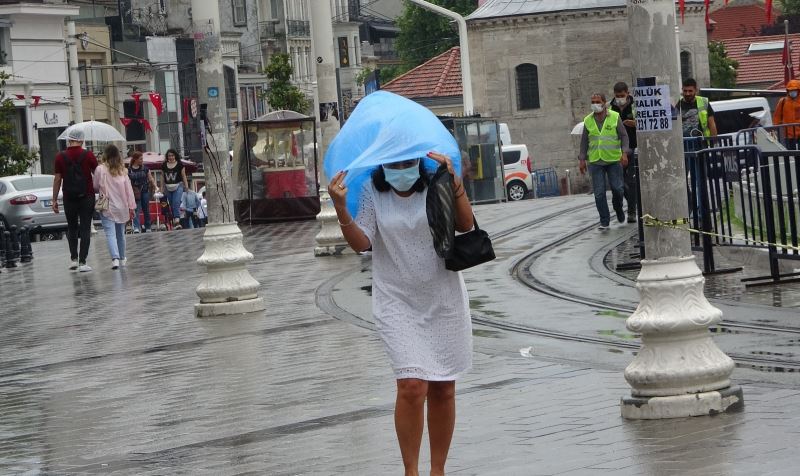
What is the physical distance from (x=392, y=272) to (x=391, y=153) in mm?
506

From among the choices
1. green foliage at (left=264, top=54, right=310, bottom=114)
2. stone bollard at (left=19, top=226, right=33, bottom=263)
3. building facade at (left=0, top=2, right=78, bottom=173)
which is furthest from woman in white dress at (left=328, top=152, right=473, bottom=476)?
green foliage at (left=264, top=54, right=310, bottom=114)

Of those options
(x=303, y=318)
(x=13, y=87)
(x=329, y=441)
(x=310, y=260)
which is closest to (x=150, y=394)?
(x=329, y=441)

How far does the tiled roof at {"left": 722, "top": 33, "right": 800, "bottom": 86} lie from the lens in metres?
85.3

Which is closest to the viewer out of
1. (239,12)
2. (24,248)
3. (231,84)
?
(24,248)

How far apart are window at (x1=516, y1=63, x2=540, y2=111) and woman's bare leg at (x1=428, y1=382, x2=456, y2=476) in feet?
205

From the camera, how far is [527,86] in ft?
227

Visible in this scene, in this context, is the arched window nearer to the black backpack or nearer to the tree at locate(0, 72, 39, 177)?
the tree at locate(0, 72, 39, 177)

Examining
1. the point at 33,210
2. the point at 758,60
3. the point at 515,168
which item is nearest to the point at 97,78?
the point at 515,168

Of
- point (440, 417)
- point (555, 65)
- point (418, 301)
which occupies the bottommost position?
point (440, 417)

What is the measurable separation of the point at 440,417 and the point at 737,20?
102717 millimetres

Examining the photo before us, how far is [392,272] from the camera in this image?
680 centimetres

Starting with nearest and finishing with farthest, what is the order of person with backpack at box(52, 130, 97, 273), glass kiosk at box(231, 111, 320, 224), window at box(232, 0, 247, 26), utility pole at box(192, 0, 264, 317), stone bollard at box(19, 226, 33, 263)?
utility pole at box(192, 0, 264, 317)
person with backpack at box(52, 130, 97, 273)
stone bollard at box(19, 226, 33, 263)
glass kiosk at box(231, 111, 320, 224)
window at box(232, 0, 247, 26)

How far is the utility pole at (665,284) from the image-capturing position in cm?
802

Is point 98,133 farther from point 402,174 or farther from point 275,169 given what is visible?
point 402,174
